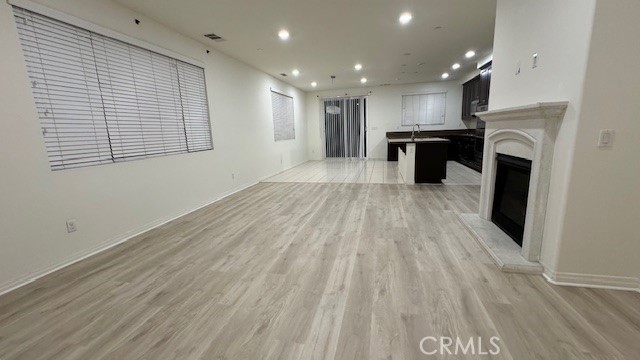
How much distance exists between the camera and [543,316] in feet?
5.62

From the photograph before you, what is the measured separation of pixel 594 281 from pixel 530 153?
1.10 metres

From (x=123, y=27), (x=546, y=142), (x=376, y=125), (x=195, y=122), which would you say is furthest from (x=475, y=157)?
(x=123, y=27)

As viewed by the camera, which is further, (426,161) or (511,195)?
(426,161)

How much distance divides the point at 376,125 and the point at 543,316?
8.89 metres

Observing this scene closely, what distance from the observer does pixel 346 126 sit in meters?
10.6

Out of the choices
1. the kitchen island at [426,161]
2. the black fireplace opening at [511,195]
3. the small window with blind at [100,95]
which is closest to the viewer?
the small window with blind at [100,95]

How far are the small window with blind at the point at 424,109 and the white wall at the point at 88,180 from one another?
21.5ft

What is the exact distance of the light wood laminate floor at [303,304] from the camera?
1.53 m

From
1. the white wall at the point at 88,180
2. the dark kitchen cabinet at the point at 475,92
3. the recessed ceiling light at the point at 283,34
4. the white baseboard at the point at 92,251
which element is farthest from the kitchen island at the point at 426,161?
the white baseboard at the point at 92,251

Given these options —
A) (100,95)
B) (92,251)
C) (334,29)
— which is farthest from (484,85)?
(92,251)

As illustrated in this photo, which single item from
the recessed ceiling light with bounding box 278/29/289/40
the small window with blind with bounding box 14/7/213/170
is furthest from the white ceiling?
the small window with blind with bounding box 14/7/213/170

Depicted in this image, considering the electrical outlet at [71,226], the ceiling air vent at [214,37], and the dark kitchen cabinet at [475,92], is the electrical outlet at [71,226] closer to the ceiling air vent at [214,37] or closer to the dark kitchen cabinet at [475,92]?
the ceiling air vent at [214,37]

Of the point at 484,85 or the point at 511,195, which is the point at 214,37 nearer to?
the point at 511,195

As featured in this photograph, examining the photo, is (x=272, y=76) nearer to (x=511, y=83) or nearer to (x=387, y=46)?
(x=387, y=46)
